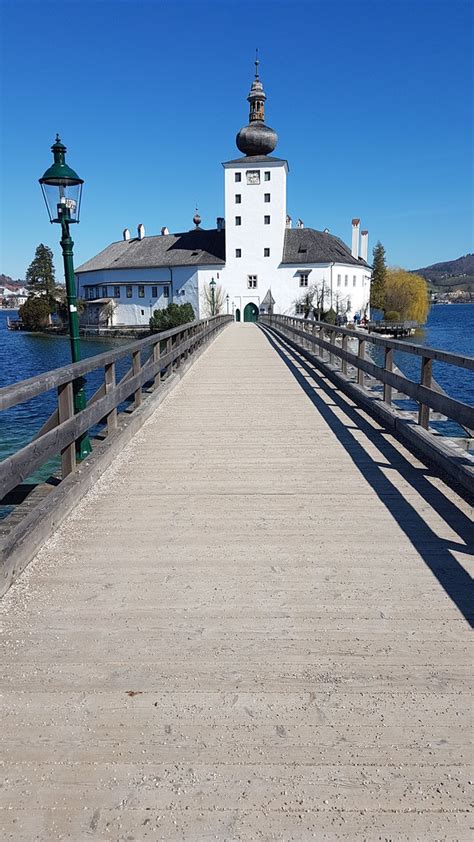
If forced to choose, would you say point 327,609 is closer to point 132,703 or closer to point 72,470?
point 132,703

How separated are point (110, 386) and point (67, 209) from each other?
227cm

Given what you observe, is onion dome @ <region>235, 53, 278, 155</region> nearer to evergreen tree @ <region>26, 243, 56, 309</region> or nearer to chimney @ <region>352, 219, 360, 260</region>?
chimney @ <region>352, 219, 360, 260</region>

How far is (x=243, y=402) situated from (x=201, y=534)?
6.46 meters

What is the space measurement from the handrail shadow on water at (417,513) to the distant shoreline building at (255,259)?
61.7 m

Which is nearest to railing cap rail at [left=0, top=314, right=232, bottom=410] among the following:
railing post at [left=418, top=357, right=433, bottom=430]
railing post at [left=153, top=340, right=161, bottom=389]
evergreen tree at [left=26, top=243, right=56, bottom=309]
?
railing post at [left=153, top=340, right=161, bottom=389]

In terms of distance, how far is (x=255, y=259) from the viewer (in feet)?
244

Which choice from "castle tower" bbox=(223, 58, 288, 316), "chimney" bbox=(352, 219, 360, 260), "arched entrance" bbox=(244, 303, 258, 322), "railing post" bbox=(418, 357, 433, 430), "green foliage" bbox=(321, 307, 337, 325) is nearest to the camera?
"railing post" bbox=(418, 357, 433, 430)

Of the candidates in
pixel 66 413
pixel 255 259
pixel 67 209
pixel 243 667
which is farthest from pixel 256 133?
pixel 243 667

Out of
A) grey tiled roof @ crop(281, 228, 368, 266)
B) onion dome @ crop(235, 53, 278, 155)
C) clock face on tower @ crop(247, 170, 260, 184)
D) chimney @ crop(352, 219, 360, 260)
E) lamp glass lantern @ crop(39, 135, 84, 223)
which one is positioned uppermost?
onion dome @ crop(235, 53, 278, 155)

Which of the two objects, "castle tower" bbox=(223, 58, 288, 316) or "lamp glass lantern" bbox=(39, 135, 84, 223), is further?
"castle tower" bbox=(223, 58, 288, 316)

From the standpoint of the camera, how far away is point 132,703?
2.89 metres

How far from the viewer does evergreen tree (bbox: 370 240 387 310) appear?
109062 mm

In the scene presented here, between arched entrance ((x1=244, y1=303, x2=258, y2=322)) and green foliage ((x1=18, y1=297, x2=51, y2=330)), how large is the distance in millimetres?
42048

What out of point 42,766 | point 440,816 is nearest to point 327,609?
point 440,816
